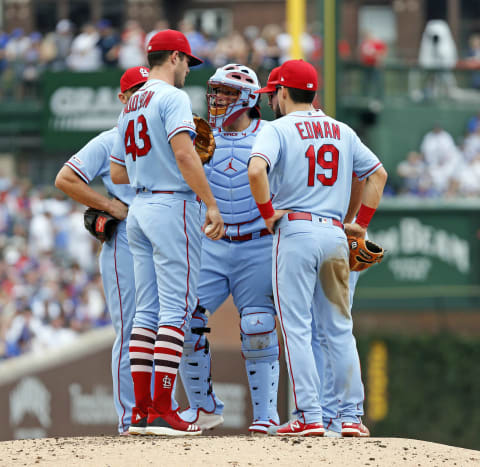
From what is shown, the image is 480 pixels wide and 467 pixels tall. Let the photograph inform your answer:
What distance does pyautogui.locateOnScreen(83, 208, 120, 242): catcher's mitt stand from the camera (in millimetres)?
6020

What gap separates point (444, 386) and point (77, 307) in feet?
17.6

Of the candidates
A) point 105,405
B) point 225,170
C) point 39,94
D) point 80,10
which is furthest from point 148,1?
point 225,170

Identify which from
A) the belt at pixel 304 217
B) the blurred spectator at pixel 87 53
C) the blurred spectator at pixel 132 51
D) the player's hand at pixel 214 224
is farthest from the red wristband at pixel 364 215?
the blurred spectator at pixel 87 53

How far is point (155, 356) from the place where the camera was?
214 inches

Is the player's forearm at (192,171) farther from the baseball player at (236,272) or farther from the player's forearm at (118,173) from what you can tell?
the baseball player at (236,272)

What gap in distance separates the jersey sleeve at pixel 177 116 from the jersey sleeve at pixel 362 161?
2.93 feet

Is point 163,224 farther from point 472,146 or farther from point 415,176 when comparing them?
point 472,146

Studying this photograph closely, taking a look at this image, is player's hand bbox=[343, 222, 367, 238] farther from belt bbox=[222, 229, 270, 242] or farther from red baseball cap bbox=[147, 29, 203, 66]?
red baseball cap bbox=[147, 29, 203, 66]

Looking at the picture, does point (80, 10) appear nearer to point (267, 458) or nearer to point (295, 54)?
point (295, 54)

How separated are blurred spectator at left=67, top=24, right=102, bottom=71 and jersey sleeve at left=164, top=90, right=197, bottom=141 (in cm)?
1557

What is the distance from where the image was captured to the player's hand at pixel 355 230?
19.2ft

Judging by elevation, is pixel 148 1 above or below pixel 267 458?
above

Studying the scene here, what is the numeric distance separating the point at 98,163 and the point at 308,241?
4.90 ft

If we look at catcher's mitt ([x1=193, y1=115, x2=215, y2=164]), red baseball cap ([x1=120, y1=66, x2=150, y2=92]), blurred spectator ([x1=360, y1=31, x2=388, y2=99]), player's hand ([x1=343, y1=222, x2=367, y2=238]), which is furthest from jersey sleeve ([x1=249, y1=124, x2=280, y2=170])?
blurred spectator ([x1=360, y1=31, x2=388, y2=99])
